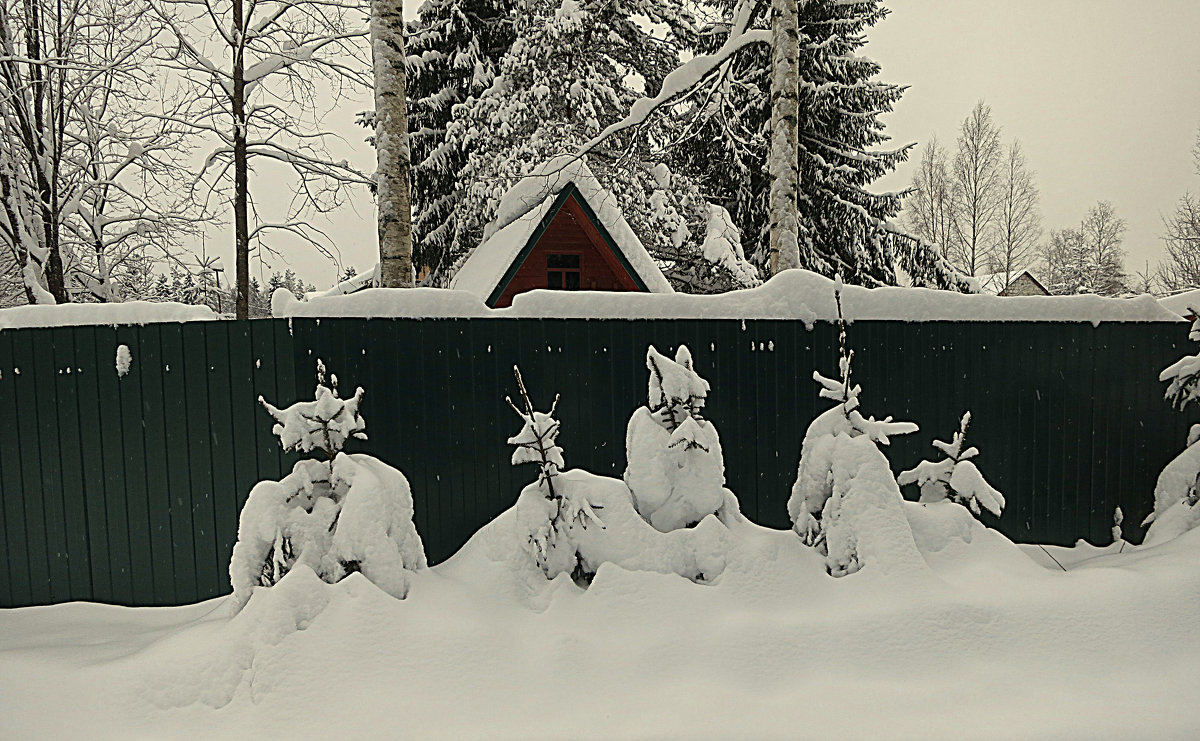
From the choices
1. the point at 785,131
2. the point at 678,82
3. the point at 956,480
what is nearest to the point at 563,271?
the point at 678,82

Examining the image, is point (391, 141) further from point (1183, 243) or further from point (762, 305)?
point (1183, 243)

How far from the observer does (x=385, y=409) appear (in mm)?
4387

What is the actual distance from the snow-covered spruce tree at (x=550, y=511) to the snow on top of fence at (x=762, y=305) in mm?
1243

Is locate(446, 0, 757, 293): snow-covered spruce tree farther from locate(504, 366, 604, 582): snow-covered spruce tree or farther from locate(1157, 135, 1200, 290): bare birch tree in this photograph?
locate(1157, 135, 1200, 290): bare birch tree

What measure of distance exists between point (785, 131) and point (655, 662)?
7003 mm

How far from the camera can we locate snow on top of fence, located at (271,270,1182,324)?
14.5ft

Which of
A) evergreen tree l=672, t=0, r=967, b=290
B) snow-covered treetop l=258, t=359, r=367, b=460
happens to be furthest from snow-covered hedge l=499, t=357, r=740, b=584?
evergreen tree l=672, t=0, r=967, b=290

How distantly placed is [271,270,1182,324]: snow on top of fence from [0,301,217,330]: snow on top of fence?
2.37 ft

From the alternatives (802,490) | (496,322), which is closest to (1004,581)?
(802,490)

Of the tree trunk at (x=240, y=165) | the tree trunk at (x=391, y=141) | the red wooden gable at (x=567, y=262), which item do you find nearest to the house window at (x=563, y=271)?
the red wooden gable at (x=567, y=262)

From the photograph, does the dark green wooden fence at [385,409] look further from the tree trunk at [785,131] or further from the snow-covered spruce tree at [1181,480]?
the tree trunk at [785,131]

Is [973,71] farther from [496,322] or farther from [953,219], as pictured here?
[496,322]

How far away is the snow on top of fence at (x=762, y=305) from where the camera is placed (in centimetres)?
441

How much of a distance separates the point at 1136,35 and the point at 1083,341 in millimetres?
25783
